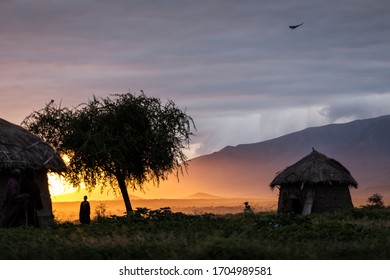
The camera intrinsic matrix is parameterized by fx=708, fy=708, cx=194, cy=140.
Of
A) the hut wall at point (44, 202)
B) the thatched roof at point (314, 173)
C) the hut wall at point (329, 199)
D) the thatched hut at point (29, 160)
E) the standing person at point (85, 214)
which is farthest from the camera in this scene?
the hut wall at point (329, 199)

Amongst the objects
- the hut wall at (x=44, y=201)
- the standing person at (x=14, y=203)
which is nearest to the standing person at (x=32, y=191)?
the standing person at (x=14, y=203)

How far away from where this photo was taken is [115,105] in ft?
138

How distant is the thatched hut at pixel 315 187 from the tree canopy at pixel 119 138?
7.07 metres

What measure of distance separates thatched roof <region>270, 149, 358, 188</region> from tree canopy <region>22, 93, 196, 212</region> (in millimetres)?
6656

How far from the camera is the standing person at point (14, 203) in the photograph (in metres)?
23.8

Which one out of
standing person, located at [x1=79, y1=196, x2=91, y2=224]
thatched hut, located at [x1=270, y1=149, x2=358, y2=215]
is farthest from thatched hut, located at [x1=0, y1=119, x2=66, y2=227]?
thatched hut, located at [x1=270, y1=149, x2=358, y2=215]

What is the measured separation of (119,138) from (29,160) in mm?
10785

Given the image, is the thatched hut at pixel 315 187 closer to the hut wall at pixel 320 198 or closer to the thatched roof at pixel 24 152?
the hut wall at pixel 320 198

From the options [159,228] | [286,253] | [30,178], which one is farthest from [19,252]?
[30,178]

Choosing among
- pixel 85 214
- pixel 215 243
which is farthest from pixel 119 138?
pixel 215 243

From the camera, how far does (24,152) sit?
30453mm

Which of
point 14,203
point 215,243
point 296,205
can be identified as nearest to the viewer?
point 215,243

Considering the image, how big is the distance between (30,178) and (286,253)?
42.3 ft

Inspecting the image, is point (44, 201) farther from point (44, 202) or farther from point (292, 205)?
point (292, 205)
